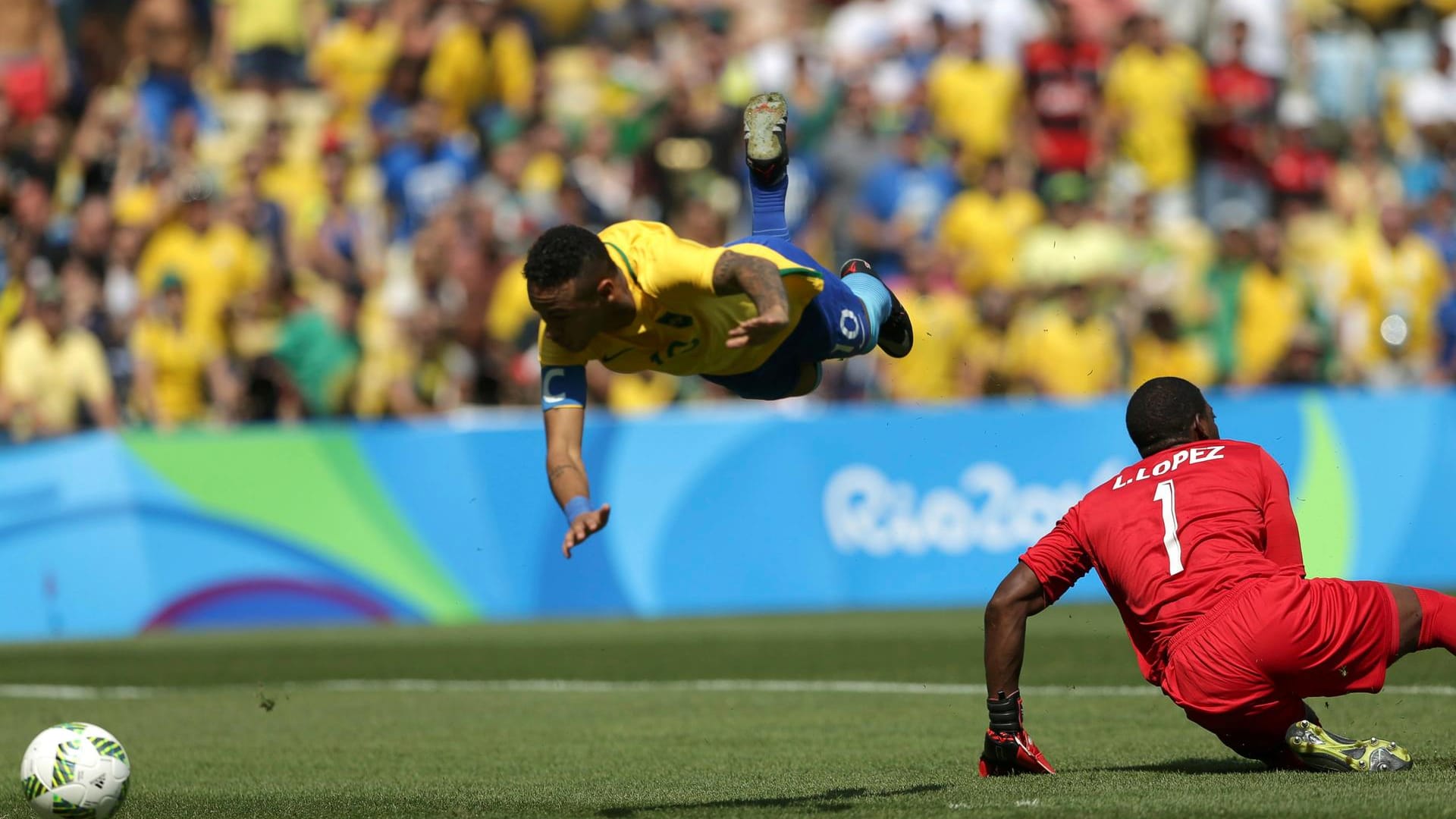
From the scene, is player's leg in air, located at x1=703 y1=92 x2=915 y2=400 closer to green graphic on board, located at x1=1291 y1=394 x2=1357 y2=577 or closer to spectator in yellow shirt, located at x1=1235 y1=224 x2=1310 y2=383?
green graphic on board, located at x1=1291 y1=394 x2=1357 y2=577

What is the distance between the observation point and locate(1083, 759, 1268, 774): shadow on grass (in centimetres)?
853

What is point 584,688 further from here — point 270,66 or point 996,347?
point 270,66

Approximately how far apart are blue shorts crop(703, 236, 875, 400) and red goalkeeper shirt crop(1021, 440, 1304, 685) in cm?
178

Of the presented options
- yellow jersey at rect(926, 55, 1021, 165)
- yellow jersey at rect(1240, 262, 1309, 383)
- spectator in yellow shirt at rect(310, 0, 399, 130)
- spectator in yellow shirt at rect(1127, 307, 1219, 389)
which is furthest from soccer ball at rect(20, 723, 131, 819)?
spectator in yellow shirt at rect(310, 0, 399, 130)

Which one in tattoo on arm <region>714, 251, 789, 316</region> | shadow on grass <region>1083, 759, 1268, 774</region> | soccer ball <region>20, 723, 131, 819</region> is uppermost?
tattoo on arm <region>714, 251, 789, 316</region>

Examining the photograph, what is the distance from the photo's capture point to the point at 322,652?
632 inches

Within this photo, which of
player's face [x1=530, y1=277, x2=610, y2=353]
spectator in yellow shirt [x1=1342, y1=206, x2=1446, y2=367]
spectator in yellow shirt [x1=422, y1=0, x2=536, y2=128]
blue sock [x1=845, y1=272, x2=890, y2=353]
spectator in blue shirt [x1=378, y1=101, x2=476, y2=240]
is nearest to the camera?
player's face [x1=530, y1=277, x2=610, y2=353]

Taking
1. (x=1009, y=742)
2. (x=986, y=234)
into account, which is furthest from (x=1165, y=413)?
(x=986, y=234)

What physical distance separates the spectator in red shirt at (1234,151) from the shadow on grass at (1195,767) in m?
14.1

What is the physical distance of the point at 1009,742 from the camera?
8422mm

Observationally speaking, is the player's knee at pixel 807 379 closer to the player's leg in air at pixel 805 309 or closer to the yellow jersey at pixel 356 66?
the player's leg in air at pixel 805 309

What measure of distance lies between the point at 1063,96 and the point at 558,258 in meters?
14.3

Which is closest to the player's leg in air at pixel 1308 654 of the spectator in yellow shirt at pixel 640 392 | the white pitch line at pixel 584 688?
the white pitch line at pixel 584 688

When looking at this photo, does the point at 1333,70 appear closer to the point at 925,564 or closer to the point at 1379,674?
the point at 925,564
